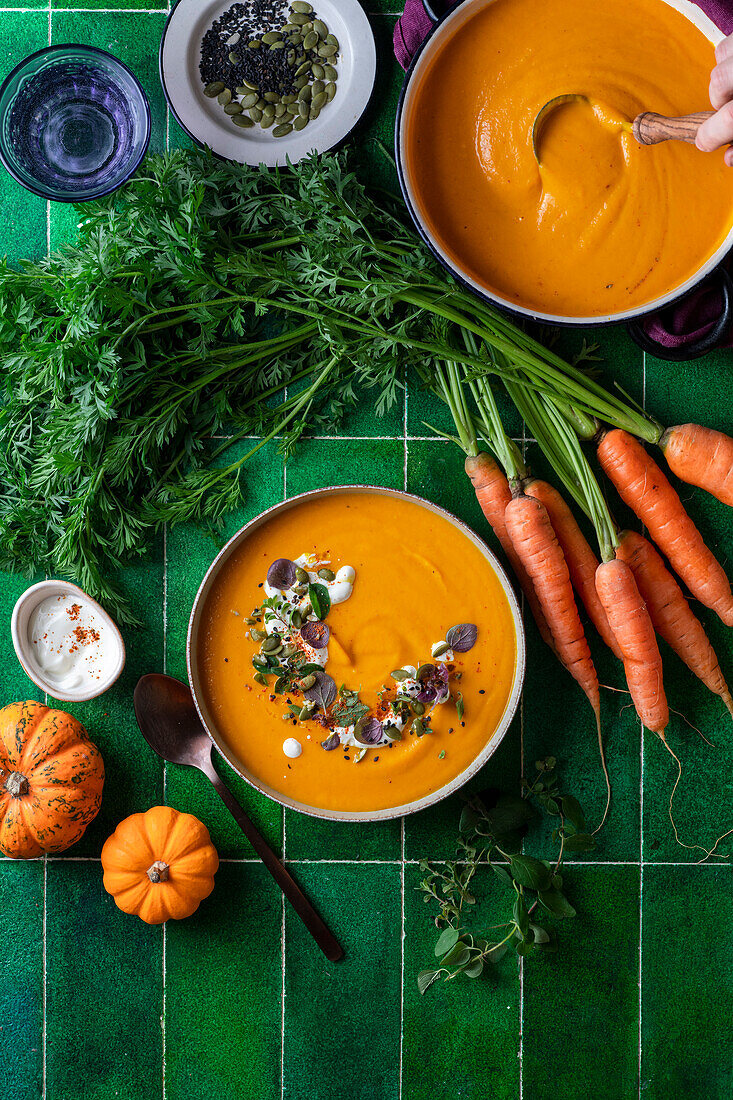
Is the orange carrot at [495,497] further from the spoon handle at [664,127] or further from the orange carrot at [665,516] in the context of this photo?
the spoon handle at [664,127]

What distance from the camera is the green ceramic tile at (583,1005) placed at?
5.97 feet

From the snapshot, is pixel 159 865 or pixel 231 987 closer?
pixel 159 865

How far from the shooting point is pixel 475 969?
173 centimetres

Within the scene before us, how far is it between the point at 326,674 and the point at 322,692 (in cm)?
4

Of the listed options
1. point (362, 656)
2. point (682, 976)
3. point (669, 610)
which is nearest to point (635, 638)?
point (669, 610)

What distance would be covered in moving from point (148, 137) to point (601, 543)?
1.29 m

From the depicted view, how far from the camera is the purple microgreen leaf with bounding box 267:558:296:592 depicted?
1.66 meters

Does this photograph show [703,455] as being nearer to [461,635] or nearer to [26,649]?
[461,635]

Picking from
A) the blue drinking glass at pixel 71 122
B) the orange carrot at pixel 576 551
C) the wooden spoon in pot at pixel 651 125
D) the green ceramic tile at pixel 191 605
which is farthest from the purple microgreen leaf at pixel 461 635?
the blue drinking glass at pixel 71 122

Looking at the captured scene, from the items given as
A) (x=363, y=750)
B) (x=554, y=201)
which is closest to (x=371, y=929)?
(x=363, y=750)

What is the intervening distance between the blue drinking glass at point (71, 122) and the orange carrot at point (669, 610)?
137 centimetres

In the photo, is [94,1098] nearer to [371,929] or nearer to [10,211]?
[371,929]

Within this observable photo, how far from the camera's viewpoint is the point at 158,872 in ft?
5.45

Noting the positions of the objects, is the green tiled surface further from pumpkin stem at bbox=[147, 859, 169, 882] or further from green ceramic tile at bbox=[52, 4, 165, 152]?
green ceramic tile at bbox=[52, 4, 165, 152]
